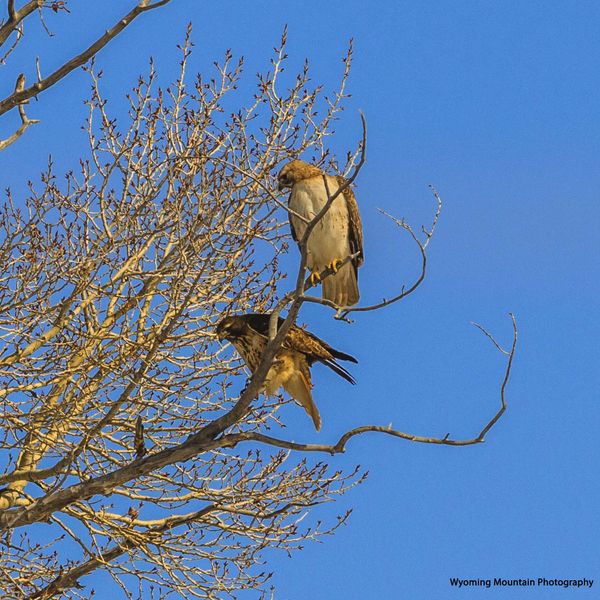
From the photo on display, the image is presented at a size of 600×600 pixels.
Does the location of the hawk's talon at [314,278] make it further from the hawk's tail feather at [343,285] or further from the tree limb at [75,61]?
the tree limb at [75,61]

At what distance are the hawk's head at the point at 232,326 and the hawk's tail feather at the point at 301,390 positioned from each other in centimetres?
51

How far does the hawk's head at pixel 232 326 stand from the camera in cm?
783

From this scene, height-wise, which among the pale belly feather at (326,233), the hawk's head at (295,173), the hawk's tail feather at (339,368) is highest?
the hawk's head at (295,173)

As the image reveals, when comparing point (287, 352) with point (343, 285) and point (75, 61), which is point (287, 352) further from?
point (75, 61)

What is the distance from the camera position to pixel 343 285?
851 cm

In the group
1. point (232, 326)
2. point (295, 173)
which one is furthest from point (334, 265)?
point (295, 173)

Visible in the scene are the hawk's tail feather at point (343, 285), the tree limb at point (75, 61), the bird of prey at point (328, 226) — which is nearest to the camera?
the tree limb at point (75, 61)

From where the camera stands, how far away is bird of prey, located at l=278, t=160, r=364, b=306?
834 cm

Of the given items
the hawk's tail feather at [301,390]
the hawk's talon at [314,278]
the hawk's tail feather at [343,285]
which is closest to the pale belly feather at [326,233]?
the hawk's tail feather at [343,285]

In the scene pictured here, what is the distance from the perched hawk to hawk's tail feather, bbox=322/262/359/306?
2.80 feet

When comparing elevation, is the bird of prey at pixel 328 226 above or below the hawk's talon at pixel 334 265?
above

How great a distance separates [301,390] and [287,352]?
30 cm

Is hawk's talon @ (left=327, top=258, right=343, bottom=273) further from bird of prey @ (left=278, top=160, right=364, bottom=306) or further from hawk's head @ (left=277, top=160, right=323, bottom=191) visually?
hawk's head @ (left=277, top=160, right=323, bottom=191)

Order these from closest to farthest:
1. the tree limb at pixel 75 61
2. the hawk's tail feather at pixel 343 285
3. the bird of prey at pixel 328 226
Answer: the tree limb at pixel 75 61
the bird of prey at pixel 328 226
the hawk's tail feather at pixel 343 285
